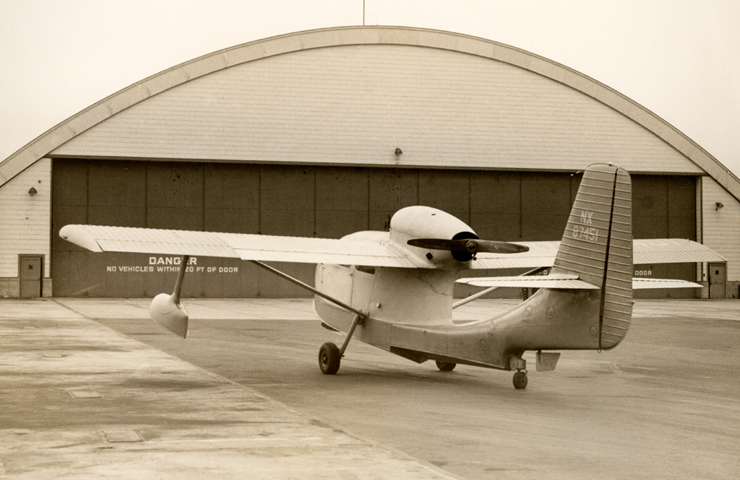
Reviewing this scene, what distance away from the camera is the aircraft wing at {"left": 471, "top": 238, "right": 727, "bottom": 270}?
16.2 metres

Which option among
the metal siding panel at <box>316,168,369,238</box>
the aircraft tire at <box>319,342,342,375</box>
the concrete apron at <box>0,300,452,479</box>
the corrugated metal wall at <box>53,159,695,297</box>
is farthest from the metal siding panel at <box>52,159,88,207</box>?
the aircraft tire at <box>319,342,342,375</box>

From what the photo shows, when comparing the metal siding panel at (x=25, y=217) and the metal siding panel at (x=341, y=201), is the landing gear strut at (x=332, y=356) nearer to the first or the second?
the metal siding panel at (x=341, y=201)

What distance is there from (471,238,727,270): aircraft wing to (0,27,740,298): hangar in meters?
21.6

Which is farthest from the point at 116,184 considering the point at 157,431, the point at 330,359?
the point at 157,431

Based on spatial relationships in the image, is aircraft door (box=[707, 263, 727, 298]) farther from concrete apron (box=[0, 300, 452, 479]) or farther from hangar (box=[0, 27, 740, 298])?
concrete apron (box=[0, 300, 452, 479])

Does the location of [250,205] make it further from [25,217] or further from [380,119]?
[25,217]

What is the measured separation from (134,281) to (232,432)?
32035mm

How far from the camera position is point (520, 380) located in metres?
14.6

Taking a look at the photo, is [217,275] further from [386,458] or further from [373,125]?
[386,458]

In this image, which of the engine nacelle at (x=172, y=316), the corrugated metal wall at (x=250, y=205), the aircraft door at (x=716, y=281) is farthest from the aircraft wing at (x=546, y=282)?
the aircraft door at (x=716, y=281)

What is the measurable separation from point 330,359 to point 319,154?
26.3 metres

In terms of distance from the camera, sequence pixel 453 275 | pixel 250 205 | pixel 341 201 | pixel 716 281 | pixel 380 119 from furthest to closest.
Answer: pixel 716 281 → pixel 341 201 → pixel 380 119 → pixel 250 205 → pixel 453 275

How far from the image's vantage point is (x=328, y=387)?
48.6 feet

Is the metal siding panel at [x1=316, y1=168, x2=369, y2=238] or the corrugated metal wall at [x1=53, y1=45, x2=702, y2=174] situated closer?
the corrugated metal wall at [x1=53, y1=45, x2=702, y2=174]
